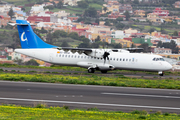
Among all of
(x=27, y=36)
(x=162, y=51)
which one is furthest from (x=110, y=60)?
(x=162, y=51)

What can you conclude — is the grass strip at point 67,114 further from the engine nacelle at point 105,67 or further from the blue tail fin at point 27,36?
the blue tail fin at point 27,36

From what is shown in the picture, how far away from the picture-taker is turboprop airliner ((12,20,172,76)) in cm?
3428

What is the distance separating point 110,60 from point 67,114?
21.6m

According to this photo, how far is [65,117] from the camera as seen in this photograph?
45.3ft

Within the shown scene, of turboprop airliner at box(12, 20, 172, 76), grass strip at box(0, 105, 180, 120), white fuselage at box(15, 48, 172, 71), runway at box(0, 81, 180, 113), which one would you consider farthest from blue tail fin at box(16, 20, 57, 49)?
grass strip at box(0, 105, 180, 120)

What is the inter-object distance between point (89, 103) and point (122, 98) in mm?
2575

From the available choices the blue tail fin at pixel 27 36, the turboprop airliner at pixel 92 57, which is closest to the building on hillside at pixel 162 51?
the turboprop airliner at pixel 92 57

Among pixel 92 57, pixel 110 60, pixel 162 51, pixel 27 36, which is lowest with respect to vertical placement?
pixel 162 51

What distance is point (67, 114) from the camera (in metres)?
14.4

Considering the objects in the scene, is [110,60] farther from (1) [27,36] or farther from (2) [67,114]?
(2) [67,114]

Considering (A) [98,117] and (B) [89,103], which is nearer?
(A) [98,117]

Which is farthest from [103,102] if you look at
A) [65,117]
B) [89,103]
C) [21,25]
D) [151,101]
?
[21,25]

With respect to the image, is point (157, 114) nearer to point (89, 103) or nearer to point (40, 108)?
point (89, 103)

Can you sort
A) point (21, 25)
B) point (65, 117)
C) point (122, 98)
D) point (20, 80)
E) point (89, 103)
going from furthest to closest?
1. point (21, 25)
2. point (20, 80)
3. point (122, 98)
4. point (89, 103)
5. point (65, 117)
